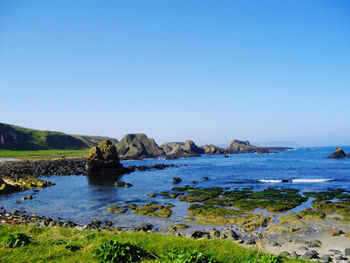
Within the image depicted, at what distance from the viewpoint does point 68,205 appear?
101 feet

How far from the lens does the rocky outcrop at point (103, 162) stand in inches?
2579

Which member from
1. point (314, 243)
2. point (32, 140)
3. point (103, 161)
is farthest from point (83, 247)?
point (32, 140)

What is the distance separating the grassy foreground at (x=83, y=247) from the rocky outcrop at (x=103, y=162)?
55.6 metres

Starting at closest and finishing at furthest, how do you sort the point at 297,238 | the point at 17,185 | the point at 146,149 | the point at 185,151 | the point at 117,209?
1. the point at 297,238
2. the point at 117,209
3. the point at 17,185
4. the point at 146,149
5. the point at 185,151

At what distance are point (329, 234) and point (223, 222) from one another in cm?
834

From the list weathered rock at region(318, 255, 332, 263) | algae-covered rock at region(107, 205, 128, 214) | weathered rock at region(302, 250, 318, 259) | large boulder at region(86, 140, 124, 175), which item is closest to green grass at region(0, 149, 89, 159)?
large boulder at region(86, 140, 124, 175)

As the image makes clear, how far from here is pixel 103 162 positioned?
67438 mm

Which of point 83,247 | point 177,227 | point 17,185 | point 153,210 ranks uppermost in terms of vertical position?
point 83,247

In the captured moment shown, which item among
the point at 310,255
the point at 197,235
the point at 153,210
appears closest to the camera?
the point at 310,255

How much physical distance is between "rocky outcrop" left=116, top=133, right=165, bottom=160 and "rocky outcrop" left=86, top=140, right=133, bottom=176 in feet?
219

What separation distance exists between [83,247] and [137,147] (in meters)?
135

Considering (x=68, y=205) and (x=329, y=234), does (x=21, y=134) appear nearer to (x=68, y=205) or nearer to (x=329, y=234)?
(x=68, y=205)

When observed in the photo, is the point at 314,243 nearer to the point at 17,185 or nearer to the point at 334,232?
the point at 334,232

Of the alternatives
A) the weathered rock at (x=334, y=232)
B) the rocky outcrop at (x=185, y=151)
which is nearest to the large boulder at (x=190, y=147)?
the rocky outcrop at (x=185, y=151)
